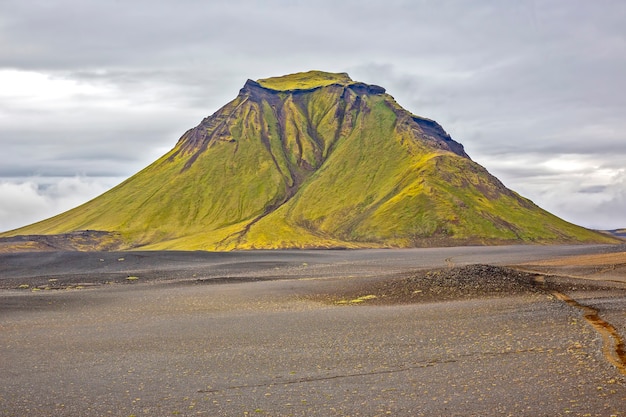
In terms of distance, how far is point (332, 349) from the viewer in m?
27.4

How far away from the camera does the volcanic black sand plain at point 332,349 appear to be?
18.7m

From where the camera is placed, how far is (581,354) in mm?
22281

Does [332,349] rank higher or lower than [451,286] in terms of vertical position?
lower

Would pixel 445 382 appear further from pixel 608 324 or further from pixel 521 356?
pixel 608 324

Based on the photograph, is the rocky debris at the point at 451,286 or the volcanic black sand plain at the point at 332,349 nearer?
the volcanic black sand plain at the point at 332,349

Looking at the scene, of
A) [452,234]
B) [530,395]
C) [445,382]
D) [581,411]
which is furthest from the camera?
[452,234]

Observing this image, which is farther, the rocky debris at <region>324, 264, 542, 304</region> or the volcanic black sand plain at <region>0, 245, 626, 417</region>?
the rocky debris at <region>324, 264, 542, 304</region>

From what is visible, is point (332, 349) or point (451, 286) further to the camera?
point (451, 286)

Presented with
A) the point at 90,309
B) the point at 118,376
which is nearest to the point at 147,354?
the point at 118,376

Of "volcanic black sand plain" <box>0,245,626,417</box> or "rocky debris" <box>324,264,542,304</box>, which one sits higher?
"rocky debris" <box>324,264,542,304</box>

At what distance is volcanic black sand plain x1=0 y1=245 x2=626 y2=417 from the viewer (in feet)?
61.4

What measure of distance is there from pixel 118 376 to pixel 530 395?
14.2m

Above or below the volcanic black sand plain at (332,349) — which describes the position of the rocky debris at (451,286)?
above

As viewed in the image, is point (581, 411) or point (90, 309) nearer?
point (581, 411)
